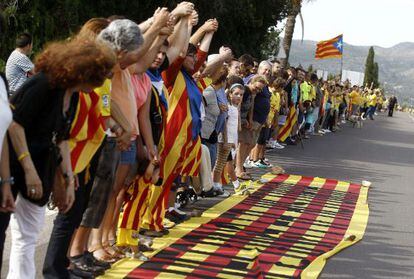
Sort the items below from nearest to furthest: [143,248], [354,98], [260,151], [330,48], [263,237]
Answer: [143,248]
[263,237]
[260,151]
[354,98]
[330,48]

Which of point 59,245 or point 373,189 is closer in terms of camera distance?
point 59,245

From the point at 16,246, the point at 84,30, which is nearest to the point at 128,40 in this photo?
the point at 84,30

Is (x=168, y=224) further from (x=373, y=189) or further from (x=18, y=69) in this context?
(x=373, y=189)

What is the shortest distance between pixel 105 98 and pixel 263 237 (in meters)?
3.04

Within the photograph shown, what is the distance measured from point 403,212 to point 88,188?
21.6 feet

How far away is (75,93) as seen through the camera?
469cm

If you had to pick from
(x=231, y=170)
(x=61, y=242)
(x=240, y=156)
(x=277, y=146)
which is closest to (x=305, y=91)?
(x=277, y=146)

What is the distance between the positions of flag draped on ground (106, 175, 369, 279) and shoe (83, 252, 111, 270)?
0.23 feet

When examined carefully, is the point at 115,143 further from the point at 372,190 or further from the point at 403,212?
the point at 372,190

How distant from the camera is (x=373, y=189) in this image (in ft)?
42.8

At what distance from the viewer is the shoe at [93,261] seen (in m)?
5.89

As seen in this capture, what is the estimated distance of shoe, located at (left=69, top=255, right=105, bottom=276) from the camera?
225 inches

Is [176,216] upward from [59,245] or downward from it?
downward

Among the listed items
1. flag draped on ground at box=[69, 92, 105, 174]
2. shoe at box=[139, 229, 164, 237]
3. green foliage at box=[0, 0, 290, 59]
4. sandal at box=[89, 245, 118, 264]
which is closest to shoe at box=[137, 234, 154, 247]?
shoe at box=[139, 229, 164, 237]
